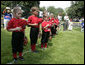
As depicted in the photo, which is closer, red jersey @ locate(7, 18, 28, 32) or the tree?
red jersey @ locate(7, 18, 28, 32)

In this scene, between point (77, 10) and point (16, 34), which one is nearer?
point (16, 34)

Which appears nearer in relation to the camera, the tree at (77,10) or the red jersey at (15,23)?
the red jersey at (15,23)

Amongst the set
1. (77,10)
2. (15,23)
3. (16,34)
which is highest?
(77,10)

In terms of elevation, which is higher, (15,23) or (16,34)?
(15,23)

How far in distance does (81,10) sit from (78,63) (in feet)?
55.3

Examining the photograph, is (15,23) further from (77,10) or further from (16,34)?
(77,10)

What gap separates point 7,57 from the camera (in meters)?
5.91

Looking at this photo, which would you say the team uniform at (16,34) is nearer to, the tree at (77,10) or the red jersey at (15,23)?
the red jersey at (15,23)

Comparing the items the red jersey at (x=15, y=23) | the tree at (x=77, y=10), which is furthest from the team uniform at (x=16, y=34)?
the tree at (x=77, y=10)

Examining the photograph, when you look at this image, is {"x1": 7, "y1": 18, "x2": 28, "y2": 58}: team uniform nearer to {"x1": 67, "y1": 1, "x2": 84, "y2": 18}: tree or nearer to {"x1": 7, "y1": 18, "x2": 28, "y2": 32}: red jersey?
{"x1": 7, "y1": 18, "x2": 28, "y2": 32}: red jersey

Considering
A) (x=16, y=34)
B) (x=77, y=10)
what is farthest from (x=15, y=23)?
(x=77, y=10)

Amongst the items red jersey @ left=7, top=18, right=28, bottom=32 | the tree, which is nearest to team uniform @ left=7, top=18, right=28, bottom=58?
red jersey @ left=7, top=18, right=28, bottom=32

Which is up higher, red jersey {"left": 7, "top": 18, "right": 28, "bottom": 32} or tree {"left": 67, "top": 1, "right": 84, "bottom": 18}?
tree {"left": 67, "top": 1, "right": 84, "bottom": 18}

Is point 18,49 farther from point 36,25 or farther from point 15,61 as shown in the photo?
point 36,25
